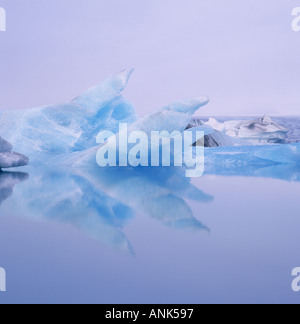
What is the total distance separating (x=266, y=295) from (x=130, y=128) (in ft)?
9.56

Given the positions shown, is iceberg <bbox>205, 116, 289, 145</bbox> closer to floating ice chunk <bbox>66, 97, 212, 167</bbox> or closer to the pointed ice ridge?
the pointed ice ridge

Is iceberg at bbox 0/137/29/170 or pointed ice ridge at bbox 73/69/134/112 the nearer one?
iceberg at bbox 0/137/29/170

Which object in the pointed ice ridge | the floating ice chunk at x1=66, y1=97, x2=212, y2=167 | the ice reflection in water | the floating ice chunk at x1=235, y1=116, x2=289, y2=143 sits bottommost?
the ice reflection in water

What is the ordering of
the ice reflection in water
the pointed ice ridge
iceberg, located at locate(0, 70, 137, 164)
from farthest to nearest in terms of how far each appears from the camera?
1. the pointed ice ridge
2. iceberg, located at locate(0, 70, 137, 164)
3. the ice reflection in water

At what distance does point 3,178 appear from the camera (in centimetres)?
309

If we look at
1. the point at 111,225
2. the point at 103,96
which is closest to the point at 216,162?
the point at 103,96

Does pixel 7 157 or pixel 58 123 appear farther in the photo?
pixel 58 123

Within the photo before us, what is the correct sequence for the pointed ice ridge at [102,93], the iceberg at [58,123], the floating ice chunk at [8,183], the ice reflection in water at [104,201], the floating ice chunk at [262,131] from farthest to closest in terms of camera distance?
1. the floating ice chunk at [262,131]
2. the pointed ice ridge at [102,93]
3. the iceberg at [58,123]
4. the floating ice chunk at [8,183]
5. the ice reflection in water at [104,201]

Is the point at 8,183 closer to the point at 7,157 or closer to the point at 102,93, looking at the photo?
the point at 7,157

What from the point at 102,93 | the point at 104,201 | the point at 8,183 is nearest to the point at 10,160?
the point at 8,183

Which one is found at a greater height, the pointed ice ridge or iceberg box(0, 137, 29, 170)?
the pointed ice ridge

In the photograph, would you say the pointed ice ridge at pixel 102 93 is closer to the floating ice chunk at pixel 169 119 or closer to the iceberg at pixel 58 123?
the iceberg at pixel 58 123

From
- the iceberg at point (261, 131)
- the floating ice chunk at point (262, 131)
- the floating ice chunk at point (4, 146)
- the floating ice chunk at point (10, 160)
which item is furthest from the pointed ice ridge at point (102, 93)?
the floating ice chunk at point (262, 131)

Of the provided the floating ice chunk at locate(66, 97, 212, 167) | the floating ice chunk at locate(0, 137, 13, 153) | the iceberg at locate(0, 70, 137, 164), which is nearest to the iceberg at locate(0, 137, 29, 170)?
the floating ice chunk at locate(0, 137, 13, 153)
